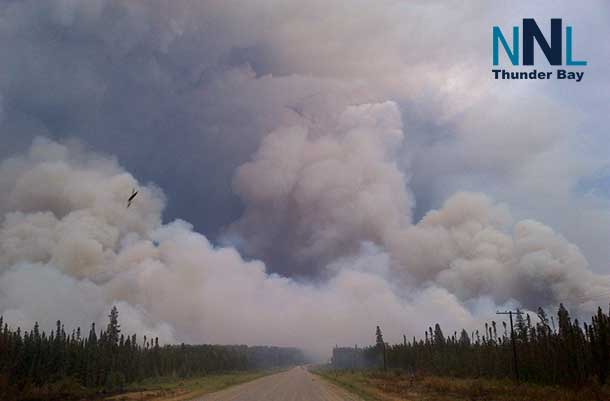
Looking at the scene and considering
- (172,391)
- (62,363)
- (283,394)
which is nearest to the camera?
(283,394)

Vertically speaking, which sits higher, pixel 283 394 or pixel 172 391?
pixel 283 394

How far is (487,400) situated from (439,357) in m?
91.6

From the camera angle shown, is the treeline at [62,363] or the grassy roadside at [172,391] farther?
the treeline at [62,363]

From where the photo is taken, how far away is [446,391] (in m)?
60.4

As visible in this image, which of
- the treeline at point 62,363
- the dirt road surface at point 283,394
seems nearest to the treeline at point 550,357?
the dirt road surface at point 283,394

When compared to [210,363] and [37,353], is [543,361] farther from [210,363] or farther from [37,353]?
[210,363]

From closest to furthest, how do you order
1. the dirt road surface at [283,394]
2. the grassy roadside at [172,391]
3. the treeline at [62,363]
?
the dirt road surface at [283,394] → the grassy roadside at [172,391] → the treeline at [62,363]

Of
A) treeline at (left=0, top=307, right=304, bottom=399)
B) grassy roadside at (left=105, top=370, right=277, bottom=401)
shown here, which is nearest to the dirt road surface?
grassy roadside at (left=105, top=370, right=277, bottom=401)

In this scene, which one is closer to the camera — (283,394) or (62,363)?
(283,394)

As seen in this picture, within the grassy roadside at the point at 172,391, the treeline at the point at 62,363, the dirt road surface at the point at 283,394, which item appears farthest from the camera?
the treeline at the point at 62,363

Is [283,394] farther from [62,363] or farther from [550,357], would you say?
[62,363]

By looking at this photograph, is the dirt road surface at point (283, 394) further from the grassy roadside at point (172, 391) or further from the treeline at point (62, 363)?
the treeline at point (62, 363)

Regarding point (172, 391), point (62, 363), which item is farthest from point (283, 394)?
point (62, 363)

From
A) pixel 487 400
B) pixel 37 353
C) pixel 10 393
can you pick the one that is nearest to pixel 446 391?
pixel 487 400
